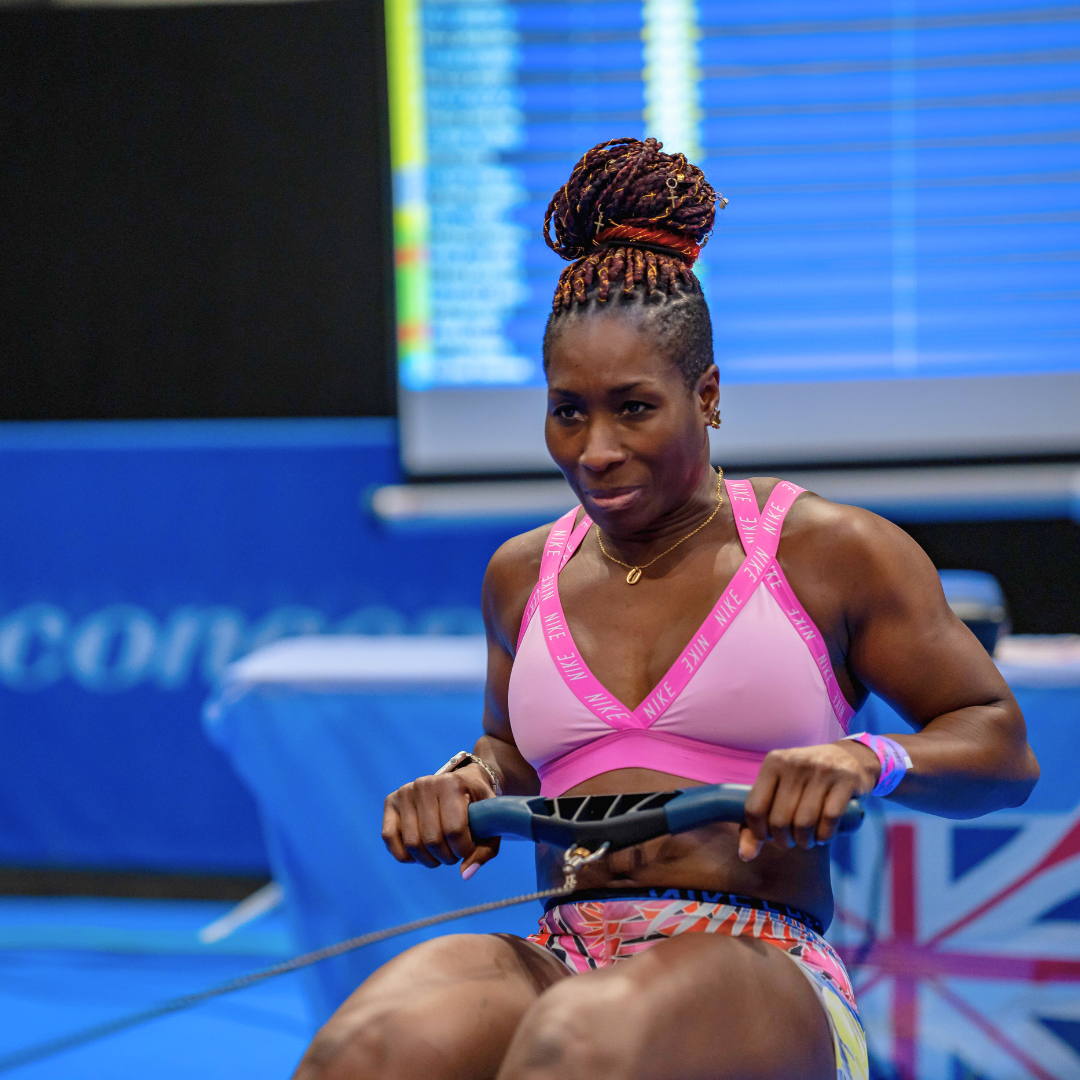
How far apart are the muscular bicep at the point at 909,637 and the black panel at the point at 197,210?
2.66 metres

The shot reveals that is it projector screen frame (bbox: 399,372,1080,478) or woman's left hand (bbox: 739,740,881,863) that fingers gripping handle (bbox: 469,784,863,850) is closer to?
woman's left hand (bbox: 739,740,881,863)

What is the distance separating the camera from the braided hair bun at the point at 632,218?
1337 mm

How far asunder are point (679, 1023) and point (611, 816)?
197 mm

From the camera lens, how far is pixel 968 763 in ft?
3.99

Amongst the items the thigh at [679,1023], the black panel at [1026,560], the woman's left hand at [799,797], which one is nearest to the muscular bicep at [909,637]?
the woman's left hand at [799,797]

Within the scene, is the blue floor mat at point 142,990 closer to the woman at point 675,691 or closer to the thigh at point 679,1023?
the woman at point 675,691

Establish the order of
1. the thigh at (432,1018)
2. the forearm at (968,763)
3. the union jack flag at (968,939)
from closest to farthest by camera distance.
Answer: the thigh at (432,1018) → the forearm at (968,763) → the union jack flag at (968,939)

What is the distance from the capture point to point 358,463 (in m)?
3.68

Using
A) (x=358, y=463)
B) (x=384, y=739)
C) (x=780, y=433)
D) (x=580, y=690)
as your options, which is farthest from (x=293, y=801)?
(x=780, y=433)

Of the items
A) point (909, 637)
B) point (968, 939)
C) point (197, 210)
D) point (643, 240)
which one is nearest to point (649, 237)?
point (643, 240)

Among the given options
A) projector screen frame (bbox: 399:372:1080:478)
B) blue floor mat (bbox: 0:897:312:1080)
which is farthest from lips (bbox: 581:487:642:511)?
projector screen frame (bbox: 399:372:1080:478)

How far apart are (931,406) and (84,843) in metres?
2.79

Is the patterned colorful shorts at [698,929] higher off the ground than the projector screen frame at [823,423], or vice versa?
the projector screen frame at [823,423]

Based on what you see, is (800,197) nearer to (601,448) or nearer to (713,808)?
(601,448)
